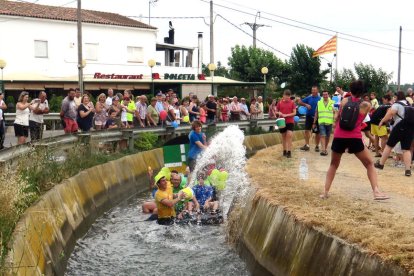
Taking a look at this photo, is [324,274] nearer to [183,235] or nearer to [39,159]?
[183,235]

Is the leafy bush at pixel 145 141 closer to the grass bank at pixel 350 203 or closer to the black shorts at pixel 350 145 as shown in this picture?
the grass bank at pixel 350 203

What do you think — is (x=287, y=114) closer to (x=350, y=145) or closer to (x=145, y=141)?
(x=145, y=141)

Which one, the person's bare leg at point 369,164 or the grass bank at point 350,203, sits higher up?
the person's bare leg at point 369,164

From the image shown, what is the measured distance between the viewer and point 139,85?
44438mm

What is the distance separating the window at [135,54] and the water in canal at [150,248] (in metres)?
35.9

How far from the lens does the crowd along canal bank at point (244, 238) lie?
7.04 metres

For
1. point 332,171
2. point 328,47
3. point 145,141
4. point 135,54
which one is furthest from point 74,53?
point 332,171

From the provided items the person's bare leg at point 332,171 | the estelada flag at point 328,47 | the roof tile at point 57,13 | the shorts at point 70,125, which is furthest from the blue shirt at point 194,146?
the estelada flag at point 328,47

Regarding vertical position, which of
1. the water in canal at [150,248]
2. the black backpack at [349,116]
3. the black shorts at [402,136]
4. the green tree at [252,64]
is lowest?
the water in canal at [150,248]

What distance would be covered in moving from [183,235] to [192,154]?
128 inches

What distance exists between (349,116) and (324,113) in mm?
7995

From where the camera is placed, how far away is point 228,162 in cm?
1612

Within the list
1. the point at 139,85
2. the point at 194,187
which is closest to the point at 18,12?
the point at 139,85

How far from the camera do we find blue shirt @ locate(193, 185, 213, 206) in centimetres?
1329
